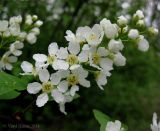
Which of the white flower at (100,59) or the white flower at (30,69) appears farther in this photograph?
the white flower at (30,69)

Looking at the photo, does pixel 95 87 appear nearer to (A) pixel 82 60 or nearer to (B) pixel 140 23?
(B) pixel 140 23

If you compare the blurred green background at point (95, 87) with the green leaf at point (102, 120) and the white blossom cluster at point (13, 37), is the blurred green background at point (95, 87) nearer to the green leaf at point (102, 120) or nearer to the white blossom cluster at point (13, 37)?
the white blossom cluster at point (13, 37)

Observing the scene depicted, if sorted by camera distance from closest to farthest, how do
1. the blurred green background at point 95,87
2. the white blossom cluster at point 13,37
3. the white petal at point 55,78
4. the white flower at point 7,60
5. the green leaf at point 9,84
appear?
the green leaf at point 9,84
the white petal at point 55,78
the white blossom cluster at point 13,37
the white flower at point 7,60
the blurred green background at point 95,87

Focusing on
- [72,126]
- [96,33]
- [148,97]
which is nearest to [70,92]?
[96,33]

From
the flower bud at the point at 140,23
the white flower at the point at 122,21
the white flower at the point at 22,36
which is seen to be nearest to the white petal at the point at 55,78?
the white flower at the point at 122,21

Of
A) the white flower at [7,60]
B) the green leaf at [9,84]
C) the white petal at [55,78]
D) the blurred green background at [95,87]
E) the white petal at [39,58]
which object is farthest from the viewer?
the blurred green background at [95,87]

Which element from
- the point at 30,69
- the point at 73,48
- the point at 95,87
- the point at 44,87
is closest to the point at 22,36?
the point at 30,69
